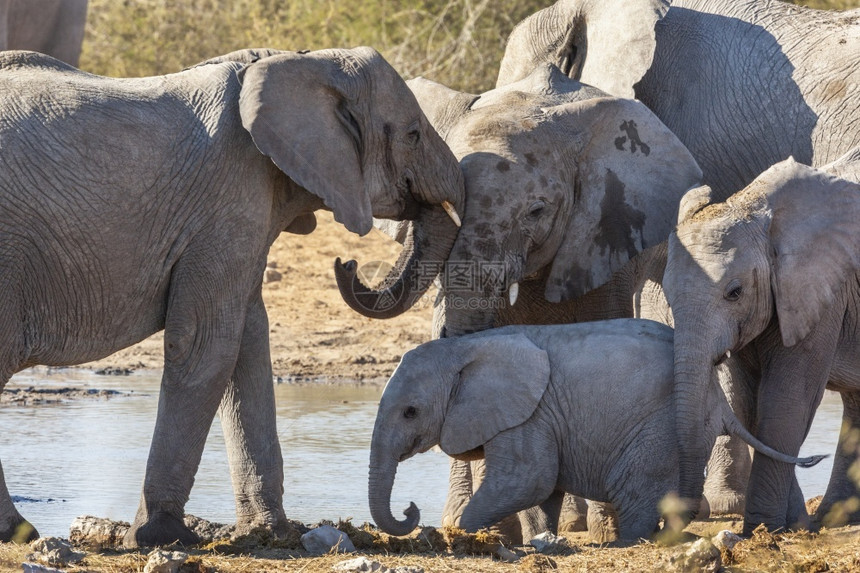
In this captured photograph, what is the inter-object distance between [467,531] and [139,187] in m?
1.63

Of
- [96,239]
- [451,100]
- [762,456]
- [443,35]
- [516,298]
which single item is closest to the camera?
[96,239]

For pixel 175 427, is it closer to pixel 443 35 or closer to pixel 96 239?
pixel 96 239

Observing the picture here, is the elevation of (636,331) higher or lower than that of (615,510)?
higher

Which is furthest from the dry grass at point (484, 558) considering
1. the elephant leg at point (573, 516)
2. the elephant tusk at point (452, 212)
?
the elephant leg at point (573, 516)

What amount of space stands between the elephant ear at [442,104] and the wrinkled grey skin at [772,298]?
3.96 feet

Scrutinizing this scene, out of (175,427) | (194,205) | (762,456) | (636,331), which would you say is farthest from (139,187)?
(762,456)

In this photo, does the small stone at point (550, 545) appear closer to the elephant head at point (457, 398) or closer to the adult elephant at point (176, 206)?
the elephant head at point (457, 398)

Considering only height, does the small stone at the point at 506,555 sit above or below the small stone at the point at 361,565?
below

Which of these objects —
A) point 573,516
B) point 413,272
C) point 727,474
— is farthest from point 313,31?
point 413,272

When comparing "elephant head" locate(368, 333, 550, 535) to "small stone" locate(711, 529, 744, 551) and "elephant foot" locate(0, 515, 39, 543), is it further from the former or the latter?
"elephant foot" locate(0, 515, 39, 543)

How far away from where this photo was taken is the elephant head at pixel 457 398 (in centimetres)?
566

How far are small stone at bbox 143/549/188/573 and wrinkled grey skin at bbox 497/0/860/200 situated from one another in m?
3.34

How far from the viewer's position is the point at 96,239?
5207 mm

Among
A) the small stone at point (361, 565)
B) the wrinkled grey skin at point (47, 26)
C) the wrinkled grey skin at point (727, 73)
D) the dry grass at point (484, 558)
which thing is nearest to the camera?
the small stone at point (361, 565)
